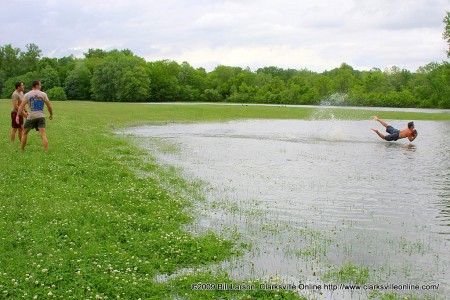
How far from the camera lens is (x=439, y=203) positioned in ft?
44.5

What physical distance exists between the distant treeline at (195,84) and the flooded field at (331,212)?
91745mm

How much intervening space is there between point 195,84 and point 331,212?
14473cm

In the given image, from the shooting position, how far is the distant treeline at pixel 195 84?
364 ft

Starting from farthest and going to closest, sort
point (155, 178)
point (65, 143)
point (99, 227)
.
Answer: point (65, 143)
point (155, 178)
point (99, 227)

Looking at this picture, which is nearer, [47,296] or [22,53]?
[47,296]

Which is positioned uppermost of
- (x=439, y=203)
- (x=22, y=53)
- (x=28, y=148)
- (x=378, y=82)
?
(x=22, y=53)

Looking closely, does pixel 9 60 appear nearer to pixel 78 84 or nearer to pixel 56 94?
pixel 78 84

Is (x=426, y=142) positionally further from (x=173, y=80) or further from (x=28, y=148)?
(x=173, y=80)

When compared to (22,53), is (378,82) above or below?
below

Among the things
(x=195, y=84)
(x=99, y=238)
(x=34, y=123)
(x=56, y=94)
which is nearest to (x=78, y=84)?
(x=56, y=94)

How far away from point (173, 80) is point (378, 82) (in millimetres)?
67437

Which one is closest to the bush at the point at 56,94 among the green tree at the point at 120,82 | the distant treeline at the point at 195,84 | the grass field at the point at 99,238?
the distant treeline at the point at 195,84

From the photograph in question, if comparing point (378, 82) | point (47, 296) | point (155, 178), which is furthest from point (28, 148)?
point (378, 82)

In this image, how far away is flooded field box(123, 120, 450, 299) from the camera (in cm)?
820
